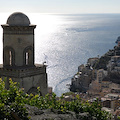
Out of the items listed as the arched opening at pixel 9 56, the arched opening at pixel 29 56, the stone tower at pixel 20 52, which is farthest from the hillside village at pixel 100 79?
the arched opening at pixel 9 56

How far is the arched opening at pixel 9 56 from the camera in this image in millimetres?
12820

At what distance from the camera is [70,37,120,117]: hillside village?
52.7 meters

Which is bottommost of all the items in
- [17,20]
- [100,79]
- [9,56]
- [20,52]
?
[100,79]

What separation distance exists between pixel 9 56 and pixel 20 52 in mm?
655

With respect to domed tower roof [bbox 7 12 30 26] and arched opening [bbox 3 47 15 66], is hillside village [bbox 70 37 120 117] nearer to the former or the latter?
arched opening [bbox 3 47 15 66]

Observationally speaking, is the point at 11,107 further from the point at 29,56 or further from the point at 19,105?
the point at 29,56

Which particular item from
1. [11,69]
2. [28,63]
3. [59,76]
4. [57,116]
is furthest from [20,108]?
[59,76]

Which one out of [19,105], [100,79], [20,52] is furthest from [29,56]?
[100,79]

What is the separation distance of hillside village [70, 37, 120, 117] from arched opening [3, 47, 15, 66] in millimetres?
32133

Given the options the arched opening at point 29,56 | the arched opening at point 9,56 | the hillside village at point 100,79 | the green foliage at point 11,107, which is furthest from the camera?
the hillside village at point 100,79

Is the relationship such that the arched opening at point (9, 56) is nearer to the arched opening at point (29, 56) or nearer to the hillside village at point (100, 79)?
the arched opening at point (29, 56)

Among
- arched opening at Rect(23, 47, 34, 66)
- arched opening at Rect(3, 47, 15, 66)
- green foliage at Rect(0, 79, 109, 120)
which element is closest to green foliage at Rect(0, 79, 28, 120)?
green foliage at Rect(0, 79, 109, 120)

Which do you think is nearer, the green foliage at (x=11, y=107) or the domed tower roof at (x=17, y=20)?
the green foliage at (x=11, y=107)

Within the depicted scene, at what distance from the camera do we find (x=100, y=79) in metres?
64.4
